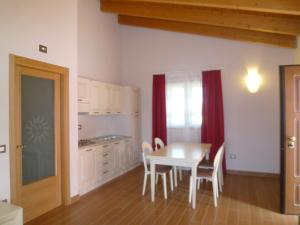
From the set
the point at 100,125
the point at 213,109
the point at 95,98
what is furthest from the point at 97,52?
the point at 213,109

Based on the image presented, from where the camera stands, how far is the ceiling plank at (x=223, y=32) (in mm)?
4562

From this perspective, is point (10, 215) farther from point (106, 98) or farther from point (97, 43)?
point (97, 43)

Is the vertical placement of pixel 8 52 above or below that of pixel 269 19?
below

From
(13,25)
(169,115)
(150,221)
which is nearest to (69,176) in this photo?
(150,221)

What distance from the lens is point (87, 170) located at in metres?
4.21

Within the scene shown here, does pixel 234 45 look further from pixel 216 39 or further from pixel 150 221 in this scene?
pixel 150 221

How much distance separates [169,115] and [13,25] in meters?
3.85

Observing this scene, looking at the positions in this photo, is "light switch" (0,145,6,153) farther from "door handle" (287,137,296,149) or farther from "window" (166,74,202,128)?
"window" (166,74,202,128)

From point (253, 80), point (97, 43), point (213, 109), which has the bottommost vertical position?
point (213, 109)

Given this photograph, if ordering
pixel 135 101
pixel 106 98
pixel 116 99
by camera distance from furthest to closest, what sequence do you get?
pixel 135 101 → pixel 116 99 → pixel 106 98

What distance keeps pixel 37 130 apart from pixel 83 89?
134 centimetres

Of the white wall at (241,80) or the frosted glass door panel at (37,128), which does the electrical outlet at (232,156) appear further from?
the frosted glass door panel at (37,128)

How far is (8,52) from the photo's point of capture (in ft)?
9.15

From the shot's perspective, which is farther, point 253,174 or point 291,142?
point 253,174
